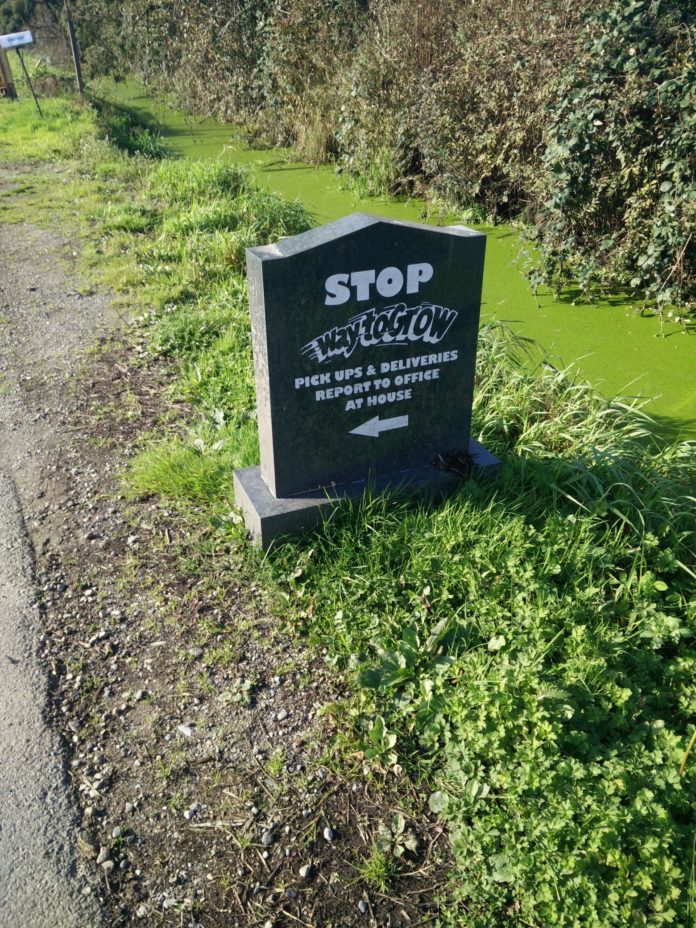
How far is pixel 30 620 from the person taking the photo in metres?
3.19

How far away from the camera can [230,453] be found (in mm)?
4043

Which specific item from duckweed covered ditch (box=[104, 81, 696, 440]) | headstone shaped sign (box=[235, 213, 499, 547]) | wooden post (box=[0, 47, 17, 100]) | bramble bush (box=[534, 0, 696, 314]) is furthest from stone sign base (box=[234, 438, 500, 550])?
wooden post (box=[0, 47, 17, 100])

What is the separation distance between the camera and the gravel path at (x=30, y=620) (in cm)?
222

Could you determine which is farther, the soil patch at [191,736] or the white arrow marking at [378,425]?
the white arrow marking at [378,425]

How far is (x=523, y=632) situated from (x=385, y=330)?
1401 mm

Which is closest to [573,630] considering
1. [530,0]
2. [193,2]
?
[530,0]

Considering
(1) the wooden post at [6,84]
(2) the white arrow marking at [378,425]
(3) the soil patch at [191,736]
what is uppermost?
(1) the wooden post at [6,84]

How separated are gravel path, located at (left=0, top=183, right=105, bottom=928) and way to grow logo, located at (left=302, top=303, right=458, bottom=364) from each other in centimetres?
171

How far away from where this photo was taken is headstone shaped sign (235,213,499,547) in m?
3.01

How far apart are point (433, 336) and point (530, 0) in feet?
18.4

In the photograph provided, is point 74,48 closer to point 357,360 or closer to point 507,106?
point 507,106

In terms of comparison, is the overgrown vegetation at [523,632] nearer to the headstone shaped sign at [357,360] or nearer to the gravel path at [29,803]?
the headstone shaped sign at [357,360]

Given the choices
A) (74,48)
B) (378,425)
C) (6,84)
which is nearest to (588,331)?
(378,425)

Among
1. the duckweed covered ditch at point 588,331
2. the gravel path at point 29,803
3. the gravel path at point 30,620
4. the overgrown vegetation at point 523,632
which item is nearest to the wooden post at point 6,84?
the duckweed covered ditch at point 588,331
